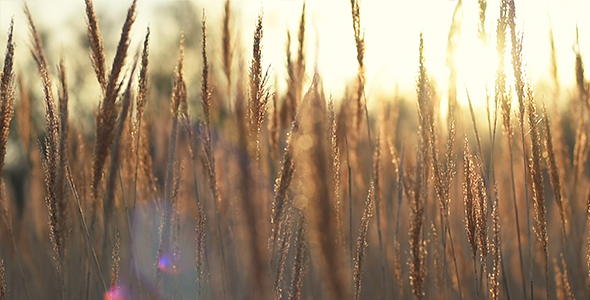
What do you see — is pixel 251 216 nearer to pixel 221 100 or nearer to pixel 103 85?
pixel 103 85

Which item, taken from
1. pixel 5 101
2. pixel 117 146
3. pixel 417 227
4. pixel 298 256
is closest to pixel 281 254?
pixel 298 256

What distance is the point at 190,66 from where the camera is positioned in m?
17.9

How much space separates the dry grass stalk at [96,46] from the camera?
5.32 feet

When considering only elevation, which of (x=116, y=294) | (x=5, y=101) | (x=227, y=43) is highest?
(x=227, y=43)

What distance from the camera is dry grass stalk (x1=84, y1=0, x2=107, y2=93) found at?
1621 millimetres

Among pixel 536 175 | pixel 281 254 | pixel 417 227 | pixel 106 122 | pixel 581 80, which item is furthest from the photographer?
pixel 581 80

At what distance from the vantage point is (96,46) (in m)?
1.65

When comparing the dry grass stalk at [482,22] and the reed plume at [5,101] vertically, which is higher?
the dry grass stalk at [482,22]

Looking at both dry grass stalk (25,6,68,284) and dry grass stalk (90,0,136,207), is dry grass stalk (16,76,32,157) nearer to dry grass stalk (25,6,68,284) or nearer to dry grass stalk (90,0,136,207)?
dry grass stalk (25,6,68,284)

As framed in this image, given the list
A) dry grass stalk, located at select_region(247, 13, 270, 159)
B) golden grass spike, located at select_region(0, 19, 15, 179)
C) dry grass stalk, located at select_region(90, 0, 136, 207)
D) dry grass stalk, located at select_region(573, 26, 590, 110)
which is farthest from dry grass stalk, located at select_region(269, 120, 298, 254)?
dry grass stalk, located at select_region(573, 26, 590, 110)

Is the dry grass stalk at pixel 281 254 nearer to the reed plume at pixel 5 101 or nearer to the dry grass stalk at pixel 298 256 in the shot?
the dry grass stalk at pixel 298 256

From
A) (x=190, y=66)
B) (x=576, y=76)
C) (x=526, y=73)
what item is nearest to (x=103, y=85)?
(x=526, y=73)

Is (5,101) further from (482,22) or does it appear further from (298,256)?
(482,22)

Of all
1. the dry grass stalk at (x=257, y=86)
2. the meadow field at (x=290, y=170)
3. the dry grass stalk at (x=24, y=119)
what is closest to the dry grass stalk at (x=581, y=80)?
the meadow field at (x=290, y=170)
